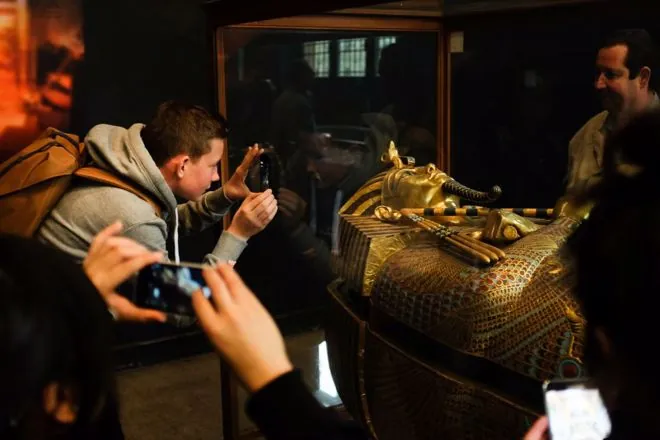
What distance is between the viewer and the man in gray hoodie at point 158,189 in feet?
5.40

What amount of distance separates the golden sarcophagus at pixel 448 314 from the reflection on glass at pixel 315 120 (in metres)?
Result: 0.55

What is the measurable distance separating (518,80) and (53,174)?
3.89ft

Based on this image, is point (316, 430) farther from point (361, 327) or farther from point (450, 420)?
point (361, 327)

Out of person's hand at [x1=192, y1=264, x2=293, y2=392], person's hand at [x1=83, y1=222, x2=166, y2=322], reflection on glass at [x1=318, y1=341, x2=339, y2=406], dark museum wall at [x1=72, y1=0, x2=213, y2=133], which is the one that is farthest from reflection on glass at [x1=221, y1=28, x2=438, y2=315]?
person's hand at [x1=192, y1=264, x2=293, y2=392]

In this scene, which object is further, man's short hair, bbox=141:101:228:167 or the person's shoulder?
man's short hair, bbox=141:101:228:167

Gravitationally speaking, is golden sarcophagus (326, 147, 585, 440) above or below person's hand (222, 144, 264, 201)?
below

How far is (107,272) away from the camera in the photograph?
1.11 metres

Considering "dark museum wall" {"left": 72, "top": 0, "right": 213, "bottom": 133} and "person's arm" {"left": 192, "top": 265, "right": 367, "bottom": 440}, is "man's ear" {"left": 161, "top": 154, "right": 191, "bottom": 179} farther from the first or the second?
"dark museum wall" {"left": 72, "top": 0, "right": 213, "bottom": 133}

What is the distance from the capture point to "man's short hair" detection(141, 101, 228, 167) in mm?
1813

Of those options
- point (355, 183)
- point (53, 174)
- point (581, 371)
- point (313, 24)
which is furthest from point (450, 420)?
point (313, 24)

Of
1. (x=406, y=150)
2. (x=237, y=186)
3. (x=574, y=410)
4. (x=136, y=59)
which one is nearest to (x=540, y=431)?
(x=574, y=410)

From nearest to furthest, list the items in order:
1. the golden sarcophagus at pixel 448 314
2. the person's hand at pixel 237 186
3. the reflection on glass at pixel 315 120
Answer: the golden sarcophagus at pixel 448 314, the person's hand at pixel 237 186, the reflection on glass at pixel 315 120

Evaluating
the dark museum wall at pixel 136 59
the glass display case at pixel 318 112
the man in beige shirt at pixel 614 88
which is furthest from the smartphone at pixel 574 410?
the dark museum wall at pixel 136 59

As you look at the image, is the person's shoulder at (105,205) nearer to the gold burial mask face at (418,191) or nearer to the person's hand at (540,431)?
the gold burial mask face at (418,191)
